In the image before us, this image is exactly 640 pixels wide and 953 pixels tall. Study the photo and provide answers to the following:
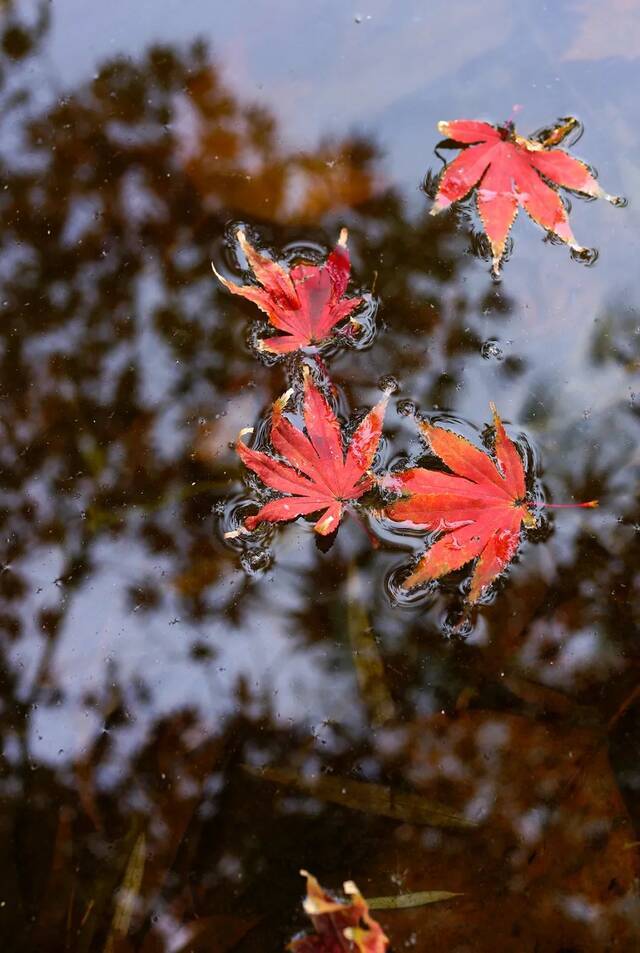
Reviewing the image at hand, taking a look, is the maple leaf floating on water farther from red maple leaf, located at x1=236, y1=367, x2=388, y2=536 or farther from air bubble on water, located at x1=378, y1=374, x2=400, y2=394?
air bubble on water, located at x1=378, y1=374, x2=400, y2=394

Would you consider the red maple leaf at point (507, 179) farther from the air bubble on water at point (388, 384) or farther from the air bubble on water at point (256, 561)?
the air bubble on water at point (256, 561)

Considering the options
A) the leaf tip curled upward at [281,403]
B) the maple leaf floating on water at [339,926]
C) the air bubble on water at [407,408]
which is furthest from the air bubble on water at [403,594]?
the maple leaf floating on water at [339,926]

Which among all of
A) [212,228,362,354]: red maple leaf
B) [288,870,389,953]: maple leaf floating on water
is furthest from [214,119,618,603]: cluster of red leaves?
[288,870,389,953]: maple leaf floating on water

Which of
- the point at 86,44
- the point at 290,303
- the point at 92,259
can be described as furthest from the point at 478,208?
the point at 86,44

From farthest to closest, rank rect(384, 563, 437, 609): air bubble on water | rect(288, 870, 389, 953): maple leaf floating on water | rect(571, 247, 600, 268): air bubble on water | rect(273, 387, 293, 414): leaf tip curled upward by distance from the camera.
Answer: rect(571, 247, 600, 268): air bubble on water
rect(384, 563, 437, 609): air bubble on water
rect(273, 387, 293, 414): leaf tip curled upward
rect(288, 870, 389, 953): maple leaf floating on water

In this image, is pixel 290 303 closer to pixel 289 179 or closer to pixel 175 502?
pixel 289 179

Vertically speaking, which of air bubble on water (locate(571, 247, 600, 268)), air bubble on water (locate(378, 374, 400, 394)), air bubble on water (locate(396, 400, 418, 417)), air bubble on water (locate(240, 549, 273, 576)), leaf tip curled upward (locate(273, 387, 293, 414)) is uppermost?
leaf tip curled upward (locate(273, 387, 293, 414))

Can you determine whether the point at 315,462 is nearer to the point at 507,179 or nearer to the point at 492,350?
the point at 492,350
